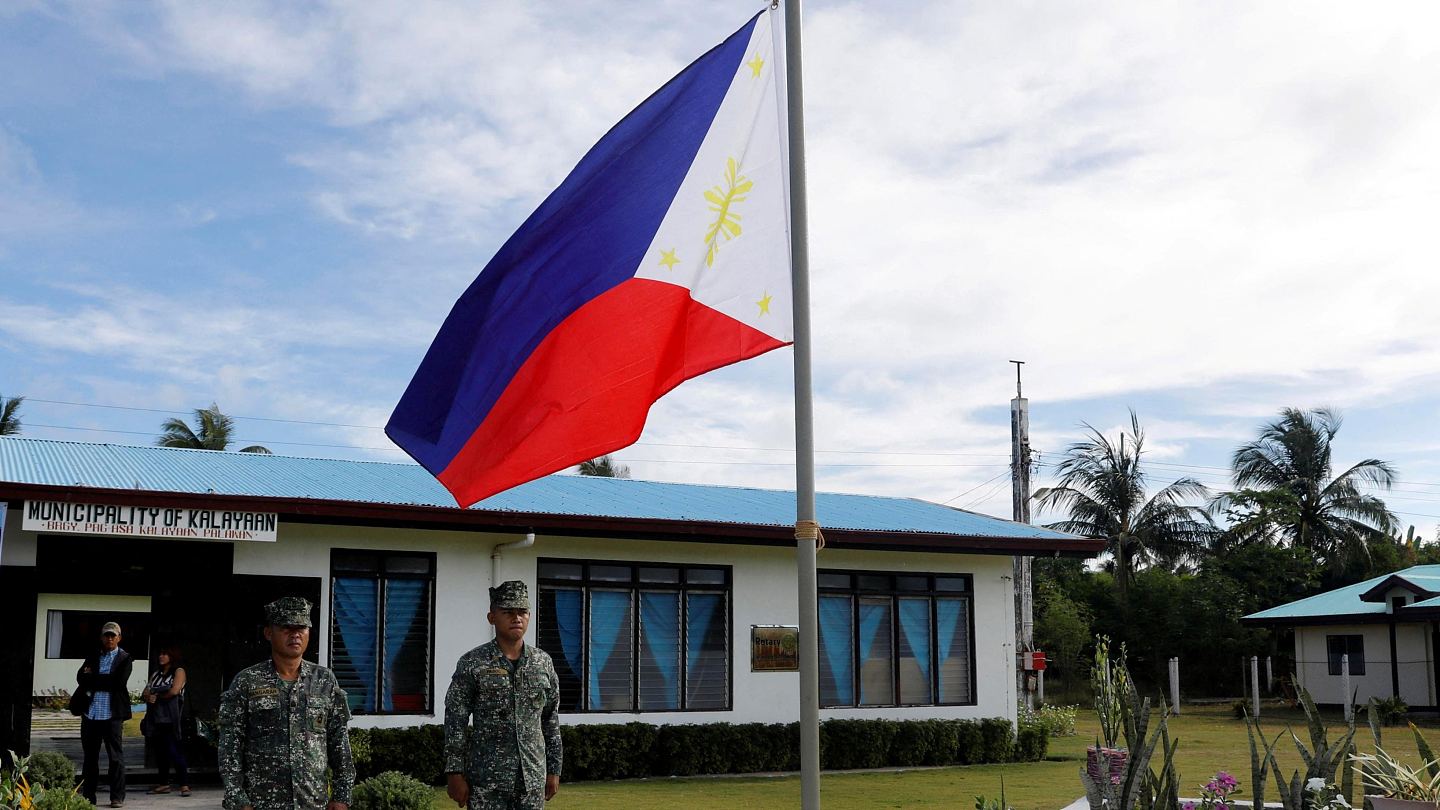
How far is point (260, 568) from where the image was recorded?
1567cm

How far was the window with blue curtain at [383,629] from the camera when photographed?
52.9 ft

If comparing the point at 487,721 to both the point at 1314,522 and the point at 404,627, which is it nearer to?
the point at 404,627

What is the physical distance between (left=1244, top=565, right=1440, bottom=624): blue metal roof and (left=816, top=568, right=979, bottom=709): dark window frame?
16.1m

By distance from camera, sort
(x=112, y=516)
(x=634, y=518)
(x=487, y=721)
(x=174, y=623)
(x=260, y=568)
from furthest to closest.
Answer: (x=174, y=623)
(x=634, y=518)
(x=260, y=568)
(x=112, y=516)
(x=487, y=721)

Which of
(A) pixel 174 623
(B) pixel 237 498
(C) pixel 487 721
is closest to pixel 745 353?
(C) pixel 487 721

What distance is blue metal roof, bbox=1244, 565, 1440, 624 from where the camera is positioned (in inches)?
1281

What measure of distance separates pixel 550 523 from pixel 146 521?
4527 mm

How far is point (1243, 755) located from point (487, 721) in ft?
55.2

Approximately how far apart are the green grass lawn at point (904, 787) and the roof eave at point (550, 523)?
9.99 ft

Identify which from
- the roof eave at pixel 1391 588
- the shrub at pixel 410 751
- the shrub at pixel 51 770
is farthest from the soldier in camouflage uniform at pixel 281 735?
the roof eave at pixel 1391 588

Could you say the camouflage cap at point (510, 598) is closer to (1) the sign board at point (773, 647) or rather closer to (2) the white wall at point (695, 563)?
(2) the white wall at point (695, 563)

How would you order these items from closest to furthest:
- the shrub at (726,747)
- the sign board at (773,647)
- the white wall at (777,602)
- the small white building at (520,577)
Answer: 1. the small white building at (520,577)
2. the shrub at (726,747)
3. the white wall at (777,602)
4. the sign board at (773,647)

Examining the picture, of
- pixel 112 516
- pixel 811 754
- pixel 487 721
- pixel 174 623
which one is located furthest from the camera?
pixel 174 623

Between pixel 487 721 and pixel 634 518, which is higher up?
pixel 634 518
